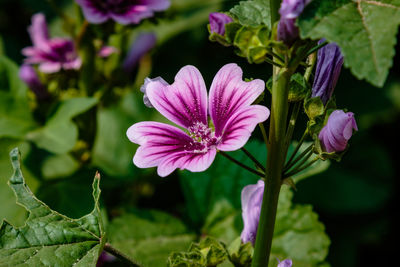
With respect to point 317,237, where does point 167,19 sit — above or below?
above

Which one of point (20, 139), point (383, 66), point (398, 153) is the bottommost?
point (398, 153)

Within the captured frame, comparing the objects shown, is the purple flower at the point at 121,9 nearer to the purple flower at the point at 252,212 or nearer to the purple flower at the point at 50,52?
the purple flower at the point at 50,52

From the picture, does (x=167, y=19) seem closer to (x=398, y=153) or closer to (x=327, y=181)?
(x=327, y=181)

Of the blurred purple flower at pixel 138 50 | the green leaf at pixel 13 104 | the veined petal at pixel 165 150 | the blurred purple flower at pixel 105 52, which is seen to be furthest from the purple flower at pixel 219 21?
the blurred purple flower at pixel 138 50

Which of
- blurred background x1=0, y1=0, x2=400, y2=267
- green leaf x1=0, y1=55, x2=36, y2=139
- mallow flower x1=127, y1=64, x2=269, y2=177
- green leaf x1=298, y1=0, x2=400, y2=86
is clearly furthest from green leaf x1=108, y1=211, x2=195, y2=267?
green leaf x1=298, y1=0, x2=400, y2=86

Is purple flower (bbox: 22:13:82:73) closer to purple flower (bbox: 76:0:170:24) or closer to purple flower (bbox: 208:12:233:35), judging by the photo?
purple flower (bbox: 76:0:170:24)

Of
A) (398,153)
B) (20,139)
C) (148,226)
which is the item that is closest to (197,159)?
(148,226)

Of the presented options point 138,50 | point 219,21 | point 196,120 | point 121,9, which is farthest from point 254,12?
point 138,50
